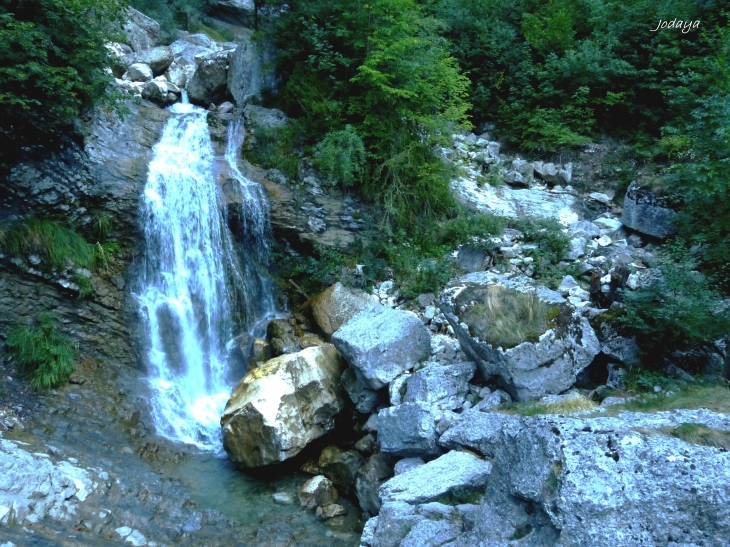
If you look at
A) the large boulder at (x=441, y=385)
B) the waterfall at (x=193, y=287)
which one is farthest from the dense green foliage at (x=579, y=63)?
the large boulder at (x=441, y=385)

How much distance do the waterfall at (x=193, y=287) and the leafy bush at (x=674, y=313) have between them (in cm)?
673

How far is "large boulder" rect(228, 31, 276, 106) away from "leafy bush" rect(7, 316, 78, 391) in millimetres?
7840

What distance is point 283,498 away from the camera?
303 inches

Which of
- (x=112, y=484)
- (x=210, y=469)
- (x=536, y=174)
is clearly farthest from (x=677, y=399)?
(x=536, y=174)

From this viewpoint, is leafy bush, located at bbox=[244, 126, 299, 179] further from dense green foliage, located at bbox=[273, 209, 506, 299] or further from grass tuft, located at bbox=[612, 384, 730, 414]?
grass tuft, located at bbox=[612, 384, 730, 414]

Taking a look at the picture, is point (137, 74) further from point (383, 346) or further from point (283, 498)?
point (283, 498)

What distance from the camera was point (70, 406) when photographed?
8.41 metres

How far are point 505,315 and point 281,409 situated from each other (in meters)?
3.62

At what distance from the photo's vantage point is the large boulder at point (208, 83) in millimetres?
14719

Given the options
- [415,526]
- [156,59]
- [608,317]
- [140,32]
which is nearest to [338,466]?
[415,526]

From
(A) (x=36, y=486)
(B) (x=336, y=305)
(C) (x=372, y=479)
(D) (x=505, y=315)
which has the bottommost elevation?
(A) (x=36, y=486)

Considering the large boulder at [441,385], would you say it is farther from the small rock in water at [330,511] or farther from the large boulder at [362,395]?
the small rock in water at [330,511]

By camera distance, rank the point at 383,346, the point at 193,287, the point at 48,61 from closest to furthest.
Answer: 1. the point at 383,346
2. the point at 48,61
3. the point at 193,287

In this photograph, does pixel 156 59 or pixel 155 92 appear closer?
pixel 155 92
